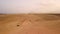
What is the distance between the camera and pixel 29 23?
2.41 feet

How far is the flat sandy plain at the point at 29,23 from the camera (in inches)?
26.8

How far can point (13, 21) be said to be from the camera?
749 mm

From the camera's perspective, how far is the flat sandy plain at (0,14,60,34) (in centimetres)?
68

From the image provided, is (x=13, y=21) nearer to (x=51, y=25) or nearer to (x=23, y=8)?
(x=23, y=8)

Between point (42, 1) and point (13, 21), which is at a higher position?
point (42, 1)

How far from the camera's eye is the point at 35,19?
0.76m

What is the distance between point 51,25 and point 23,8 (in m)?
0.24

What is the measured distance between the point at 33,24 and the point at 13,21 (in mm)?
138

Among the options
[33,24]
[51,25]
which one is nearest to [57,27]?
[51,25]

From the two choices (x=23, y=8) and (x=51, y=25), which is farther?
(x=23, y=8)

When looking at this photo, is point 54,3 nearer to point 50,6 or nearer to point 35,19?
point 50,6

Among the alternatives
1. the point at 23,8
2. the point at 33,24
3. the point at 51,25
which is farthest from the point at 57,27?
the point at 23,8

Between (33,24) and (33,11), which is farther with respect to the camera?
(33,11)

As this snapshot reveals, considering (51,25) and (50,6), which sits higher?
(50,6)
